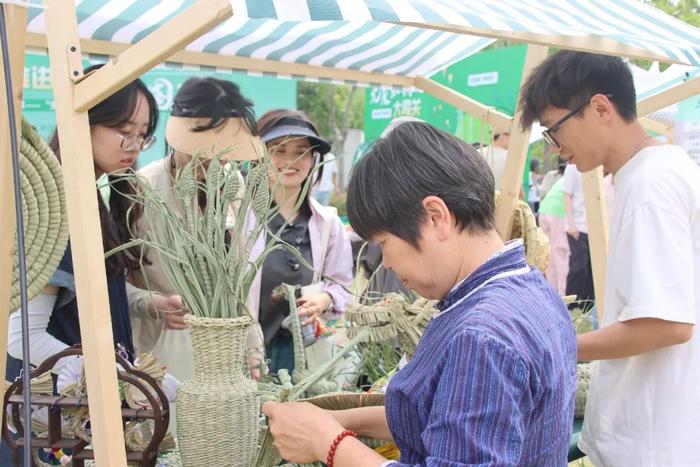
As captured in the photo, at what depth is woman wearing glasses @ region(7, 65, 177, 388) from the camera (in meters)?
1.51

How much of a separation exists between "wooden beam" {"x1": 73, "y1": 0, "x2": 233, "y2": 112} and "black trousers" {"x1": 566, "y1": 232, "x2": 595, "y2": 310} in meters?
4.60

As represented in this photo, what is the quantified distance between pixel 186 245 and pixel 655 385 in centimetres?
110

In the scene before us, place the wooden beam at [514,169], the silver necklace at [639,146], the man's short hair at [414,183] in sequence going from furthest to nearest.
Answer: the wooden beam at [514,169]
the silver necklace at [639,146]
the man's short hair at [414,183]

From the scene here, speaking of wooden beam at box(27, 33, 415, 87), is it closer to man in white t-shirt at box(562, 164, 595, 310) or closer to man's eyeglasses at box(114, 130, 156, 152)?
man's eyeglasses at box(114, 130, 156, 152)

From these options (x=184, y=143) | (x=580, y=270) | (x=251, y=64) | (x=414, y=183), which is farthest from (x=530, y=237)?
(x=580, y=270)

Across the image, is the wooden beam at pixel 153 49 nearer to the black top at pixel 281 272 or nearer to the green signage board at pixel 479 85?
the black top at pixel 281 272

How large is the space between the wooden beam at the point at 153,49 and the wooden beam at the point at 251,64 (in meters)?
1.21

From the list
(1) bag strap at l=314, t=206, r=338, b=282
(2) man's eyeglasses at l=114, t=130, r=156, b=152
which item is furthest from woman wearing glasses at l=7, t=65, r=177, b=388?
(1) bag strap at l=314, t=206, r=338, b=282

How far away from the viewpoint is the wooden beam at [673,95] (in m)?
2.46

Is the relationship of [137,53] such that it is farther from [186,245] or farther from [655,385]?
[655,385]

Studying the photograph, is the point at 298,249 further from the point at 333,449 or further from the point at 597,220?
the point at 333,449

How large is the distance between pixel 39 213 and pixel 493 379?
0.97 metres

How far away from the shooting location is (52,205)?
1.35 metres

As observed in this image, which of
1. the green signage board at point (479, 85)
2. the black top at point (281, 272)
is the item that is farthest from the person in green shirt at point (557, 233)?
the black top at point (281, 272)
